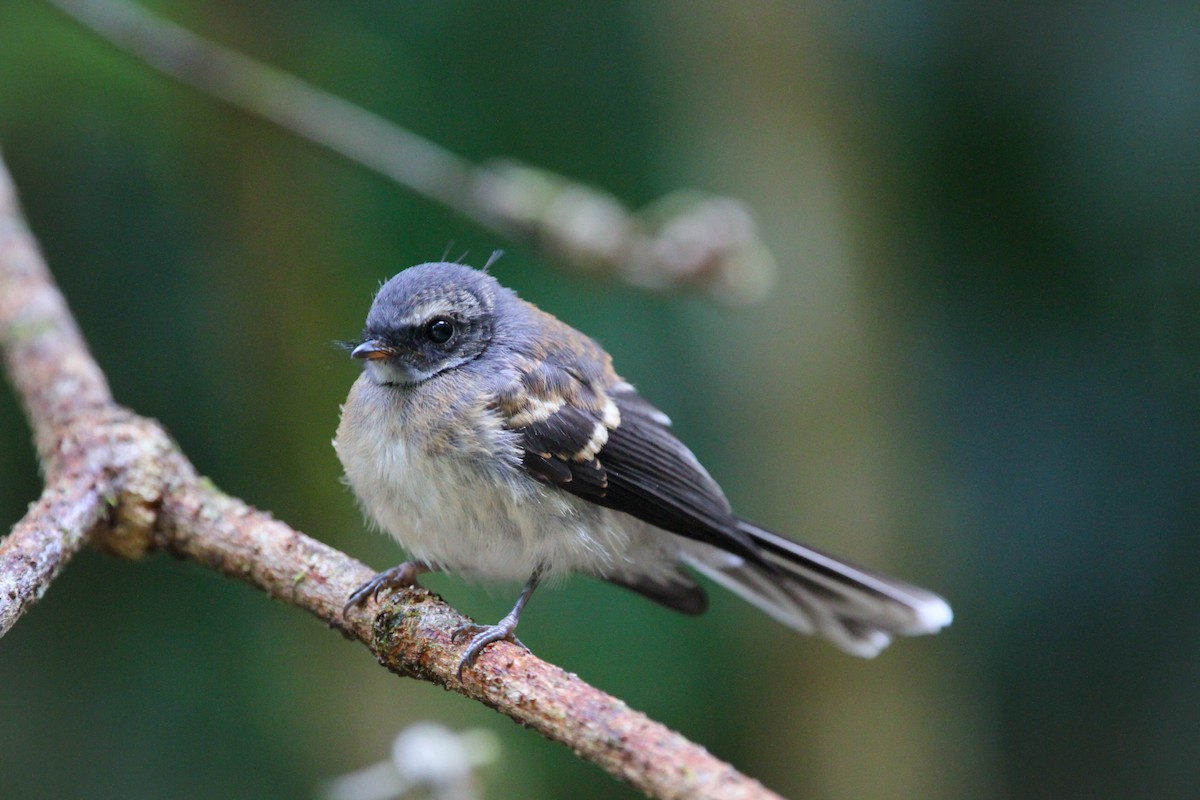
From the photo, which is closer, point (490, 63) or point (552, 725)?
point (552, 725)

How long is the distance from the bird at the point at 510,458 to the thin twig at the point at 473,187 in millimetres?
806

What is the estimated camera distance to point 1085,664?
5305 millimetres

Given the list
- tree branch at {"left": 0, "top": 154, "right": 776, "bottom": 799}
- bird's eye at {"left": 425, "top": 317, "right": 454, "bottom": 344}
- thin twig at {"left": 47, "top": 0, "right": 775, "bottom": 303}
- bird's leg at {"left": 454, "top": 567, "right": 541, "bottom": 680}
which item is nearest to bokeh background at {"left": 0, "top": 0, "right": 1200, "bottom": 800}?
thin twig at {"left": 47, "top": 0, "right": 775, "bottom": 303}

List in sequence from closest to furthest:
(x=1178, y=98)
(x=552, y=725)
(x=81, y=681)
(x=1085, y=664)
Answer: (x=552, y=725), (x=81, y=681), (x=1178, y=98), (x=1085, y=664)

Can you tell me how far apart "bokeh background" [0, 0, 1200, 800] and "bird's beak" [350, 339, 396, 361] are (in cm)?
140

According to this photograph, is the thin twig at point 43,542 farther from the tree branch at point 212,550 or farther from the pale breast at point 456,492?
the pale breast at point 456,492

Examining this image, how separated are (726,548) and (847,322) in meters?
2.63

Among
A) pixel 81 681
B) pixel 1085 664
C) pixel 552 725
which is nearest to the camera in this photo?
pixel 552 725

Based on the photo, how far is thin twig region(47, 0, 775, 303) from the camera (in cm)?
422

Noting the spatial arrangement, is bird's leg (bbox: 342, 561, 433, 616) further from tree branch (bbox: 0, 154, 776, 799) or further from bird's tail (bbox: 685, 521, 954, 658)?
bird's tail (bbox: 685, 521, 954, 658)

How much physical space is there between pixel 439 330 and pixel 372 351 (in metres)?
0.22

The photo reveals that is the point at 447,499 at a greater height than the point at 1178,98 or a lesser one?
lesser

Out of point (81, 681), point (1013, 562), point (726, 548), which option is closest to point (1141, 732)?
point (1013, 562)

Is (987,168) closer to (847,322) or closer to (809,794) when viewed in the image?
(847,322)
